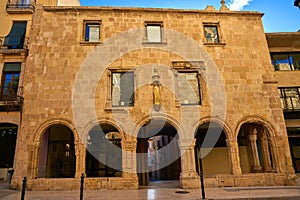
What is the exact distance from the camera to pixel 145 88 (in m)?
10.5

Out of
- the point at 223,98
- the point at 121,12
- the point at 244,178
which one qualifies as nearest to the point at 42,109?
the point at 121,12

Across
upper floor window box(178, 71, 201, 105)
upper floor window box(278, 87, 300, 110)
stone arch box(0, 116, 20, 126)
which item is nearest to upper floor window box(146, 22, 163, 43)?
upper floor window box(178, 71, 201, 105)

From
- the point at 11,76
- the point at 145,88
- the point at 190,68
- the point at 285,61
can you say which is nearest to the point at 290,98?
the point at 285,61

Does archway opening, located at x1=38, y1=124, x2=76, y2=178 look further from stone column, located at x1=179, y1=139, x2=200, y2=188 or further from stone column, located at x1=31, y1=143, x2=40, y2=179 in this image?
stone column, located at x1=179, y1=139, x2=200, y2=188

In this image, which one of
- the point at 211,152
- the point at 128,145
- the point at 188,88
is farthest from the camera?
the point at 211,152

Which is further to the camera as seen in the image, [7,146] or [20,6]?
[20,6]

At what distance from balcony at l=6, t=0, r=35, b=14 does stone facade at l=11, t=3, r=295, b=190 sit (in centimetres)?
337

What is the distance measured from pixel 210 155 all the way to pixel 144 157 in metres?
4.46

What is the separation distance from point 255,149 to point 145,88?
24.5 feet

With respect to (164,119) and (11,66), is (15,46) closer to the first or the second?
(11,66)

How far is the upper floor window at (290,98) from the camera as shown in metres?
14.0

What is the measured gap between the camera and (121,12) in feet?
38.5

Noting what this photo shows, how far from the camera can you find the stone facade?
9.50 metres

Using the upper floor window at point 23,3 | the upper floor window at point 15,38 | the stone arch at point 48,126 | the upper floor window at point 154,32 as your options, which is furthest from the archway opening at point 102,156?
the upper floor window at point 23,3
